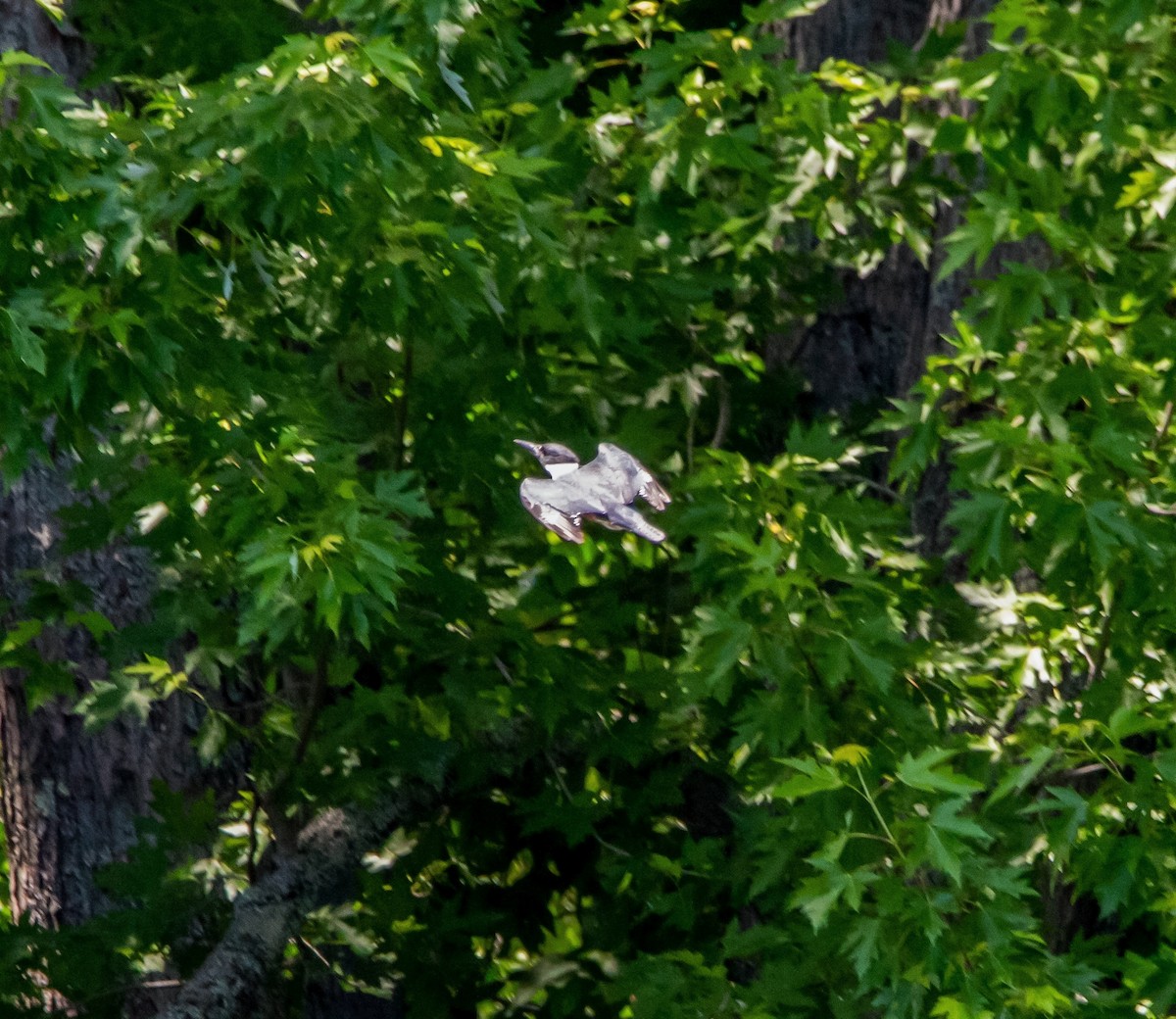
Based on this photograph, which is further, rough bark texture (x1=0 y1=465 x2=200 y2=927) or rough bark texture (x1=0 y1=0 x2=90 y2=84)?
rough bark texture (x1=0 y1=465 x2=200 y2=927)

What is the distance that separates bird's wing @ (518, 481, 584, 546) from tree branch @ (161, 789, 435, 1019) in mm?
1860

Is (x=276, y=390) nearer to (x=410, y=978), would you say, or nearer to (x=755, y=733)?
(x=755, y=733)

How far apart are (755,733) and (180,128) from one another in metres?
1.62

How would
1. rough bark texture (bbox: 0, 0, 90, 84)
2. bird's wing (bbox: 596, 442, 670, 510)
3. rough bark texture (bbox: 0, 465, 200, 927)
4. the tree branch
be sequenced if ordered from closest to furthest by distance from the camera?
1. bird's wing (bbox: 596, 442, 670, 510)
2. the tree branch
3. rough bark texture (bbox: 0, 0, 90, 84)
4. rough bark texture (bbox: 0, 465, 200, 927)

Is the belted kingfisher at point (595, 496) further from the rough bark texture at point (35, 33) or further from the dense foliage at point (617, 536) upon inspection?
the rough bark texture at point (35, 33)

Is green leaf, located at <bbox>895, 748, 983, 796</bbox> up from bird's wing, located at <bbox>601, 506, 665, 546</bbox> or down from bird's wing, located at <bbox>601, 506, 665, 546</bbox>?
down

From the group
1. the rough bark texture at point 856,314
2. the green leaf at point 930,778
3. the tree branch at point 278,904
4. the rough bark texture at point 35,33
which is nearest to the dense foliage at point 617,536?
the green leaf at point 930,778

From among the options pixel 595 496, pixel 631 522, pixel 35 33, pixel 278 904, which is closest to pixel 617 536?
pixel 278 904

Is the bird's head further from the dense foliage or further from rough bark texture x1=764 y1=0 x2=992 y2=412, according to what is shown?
rough bark texture x1=764 y1=0 x2=992 y2=412

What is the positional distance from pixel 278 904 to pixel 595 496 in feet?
6.55

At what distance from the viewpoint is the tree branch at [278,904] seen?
386 centimetres

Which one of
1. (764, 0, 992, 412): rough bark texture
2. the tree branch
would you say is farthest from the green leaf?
(764, 0, 992, 412): rough bark texture

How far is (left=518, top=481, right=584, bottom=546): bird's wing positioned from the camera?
2.35m

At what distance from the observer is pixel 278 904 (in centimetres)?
399
